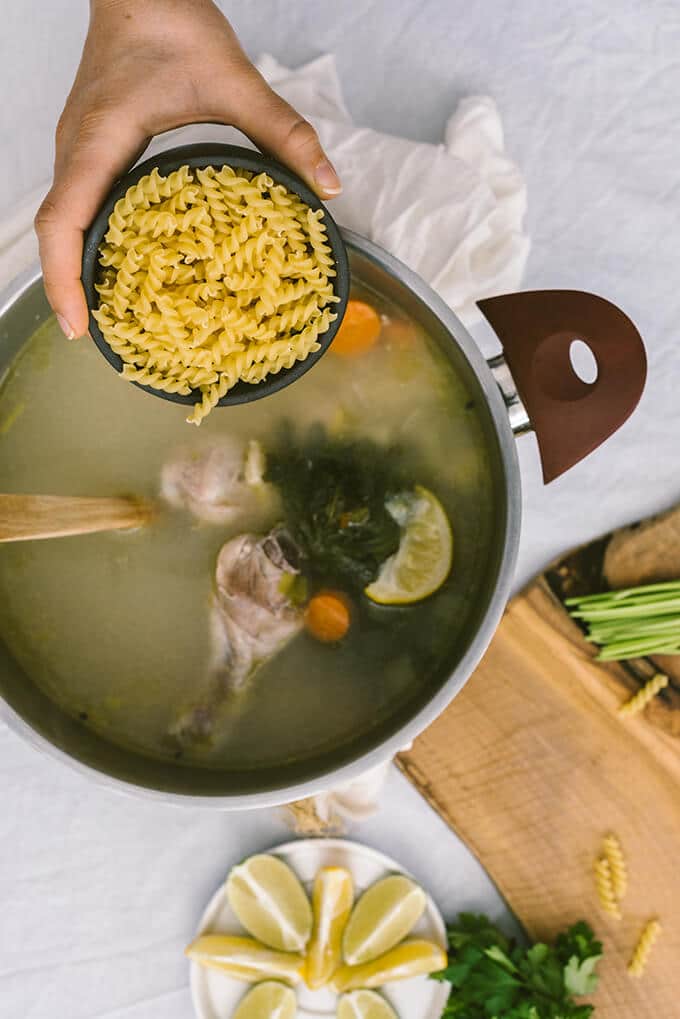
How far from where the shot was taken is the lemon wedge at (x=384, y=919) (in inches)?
51.4

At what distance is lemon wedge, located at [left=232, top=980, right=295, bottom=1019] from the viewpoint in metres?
1.31

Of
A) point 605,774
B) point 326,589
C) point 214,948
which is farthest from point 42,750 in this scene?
point 605,774

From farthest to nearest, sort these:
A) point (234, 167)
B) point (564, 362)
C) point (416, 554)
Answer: point (416, 554) → point (564, 362) → point (234, 167)

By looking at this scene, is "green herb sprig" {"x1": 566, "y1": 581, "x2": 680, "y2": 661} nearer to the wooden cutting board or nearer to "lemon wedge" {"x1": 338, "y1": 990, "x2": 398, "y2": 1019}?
the wooden cutting board

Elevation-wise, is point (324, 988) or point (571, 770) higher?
point (571, 770)

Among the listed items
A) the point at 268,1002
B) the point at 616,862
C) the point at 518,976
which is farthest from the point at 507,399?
the point at 268,1002

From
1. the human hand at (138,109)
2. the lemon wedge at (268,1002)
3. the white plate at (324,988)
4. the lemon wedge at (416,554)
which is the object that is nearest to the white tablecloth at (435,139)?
the white plate at (324,988)

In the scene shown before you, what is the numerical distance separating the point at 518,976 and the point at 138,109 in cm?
127

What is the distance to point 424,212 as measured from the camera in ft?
4.05

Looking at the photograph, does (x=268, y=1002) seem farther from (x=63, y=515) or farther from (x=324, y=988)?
(x=63, y=515)

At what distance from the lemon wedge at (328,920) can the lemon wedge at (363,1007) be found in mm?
46

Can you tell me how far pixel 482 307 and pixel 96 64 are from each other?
0.49 meters

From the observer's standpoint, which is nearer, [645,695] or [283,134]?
[283,134]

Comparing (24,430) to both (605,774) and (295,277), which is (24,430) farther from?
(605,774)
